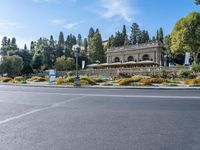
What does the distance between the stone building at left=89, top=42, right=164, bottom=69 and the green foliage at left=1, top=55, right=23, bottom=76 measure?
2065 cm

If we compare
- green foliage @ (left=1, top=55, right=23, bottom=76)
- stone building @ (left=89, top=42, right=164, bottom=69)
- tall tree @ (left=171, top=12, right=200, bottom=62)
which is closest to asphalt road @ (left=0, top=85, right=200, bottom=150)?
tall tree @ (left=171, top=12, right=200, bottom=62)

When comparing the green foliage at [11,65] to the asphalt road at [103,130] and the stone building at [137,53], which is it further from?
the asphalt road at [103,130]

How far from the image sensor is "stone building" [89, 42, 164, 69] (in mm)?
76875

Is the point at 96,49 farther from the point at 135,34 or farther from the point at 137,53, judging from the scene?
the point at 135,34

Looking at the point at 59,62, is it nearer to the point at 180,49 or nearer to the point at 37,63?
the point at 37,63

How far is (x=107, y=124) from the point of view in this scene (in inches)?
302

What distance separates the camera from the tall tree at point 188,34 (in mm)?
58375

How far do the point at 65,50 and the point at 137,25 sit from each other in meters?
28.3

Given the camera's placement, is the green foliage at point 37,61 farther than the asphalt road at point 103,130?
Yes

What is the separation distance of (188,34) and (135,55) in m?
29.0

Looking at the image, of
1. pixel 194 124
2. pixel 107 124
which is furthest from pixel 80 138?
pixel 194 124

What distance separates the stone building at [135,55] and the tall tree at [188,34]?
42.8ft

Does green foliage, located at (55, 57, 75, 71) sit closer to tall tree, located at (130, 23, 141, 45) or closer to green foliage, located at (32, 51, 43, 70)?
green foliage, located at (32, 51, 43, 70)

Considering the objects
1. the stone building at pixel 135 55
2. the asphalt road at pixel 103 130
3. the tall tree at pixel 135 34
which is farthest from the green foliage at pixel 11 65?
the asphalt road at pixel 103 130
